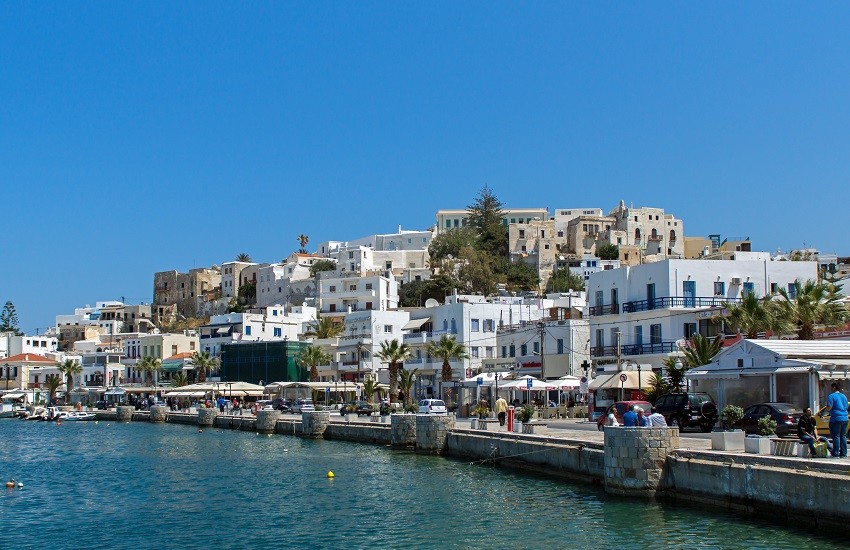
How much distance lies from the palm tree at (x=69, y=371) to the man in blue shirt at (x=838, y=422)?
101296mm

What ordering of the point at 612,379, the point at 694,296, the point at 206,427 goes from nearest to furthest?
the point at 612,379
the point at 694,296
the point at 206,427

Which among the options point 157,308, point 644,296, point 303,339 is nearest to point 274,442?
point 644,296

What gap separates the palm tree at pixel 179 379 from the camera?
102588 mm

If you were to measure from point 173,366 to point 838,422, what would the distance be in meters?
93.8

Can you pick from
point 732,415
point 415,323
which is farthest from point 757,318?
point 415,323

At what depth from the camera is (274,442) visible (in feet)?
Answer: 182

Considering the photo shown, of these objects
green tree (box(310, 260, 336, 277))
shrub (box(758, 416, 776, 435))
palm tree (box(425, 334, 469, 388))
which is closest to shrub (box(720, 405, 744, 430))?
shrub (box(758, 416, 776, 435))

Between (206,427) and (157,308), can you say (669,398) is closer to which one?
(206,427)

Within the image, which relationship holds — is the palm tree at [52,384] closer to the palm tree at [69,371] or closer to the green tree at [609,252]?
the palm tree at [69,371]

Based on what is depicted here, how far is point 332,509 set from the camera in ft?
95.2

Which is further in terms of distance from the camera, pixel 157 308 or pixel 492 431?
pixel 157 308

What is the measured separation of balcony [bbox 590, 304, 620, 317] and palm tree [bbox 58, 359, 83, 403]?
7245 cm

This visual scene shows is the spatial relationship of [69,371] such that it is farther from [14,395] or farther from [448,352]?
[448,352]

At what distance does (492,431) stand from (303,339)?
65639 millimetres
